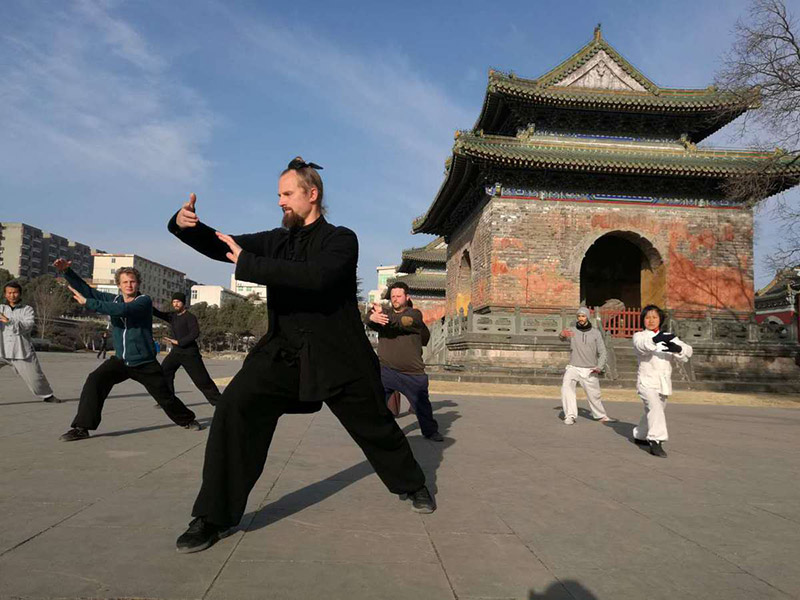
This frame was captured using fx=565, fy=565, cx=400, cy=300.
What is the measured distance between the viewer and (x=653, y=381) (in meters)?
5.36

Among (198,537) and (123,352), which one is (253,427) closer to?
(198,537)

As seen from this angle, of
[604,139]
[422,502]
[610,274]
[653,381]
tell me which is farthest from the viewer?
[610,274]

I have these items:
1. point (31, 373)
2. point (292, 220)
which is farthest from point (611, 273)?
point (292, 220)

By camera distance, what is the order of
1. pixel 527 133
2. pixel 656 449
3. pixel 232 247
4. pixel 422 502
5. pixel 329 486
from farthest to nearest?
pixel 527 133
pixel 656 449
pixel 329 486
pixel 422 502
pixel 232 247

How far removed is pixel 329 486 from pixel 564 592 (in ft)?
5.95

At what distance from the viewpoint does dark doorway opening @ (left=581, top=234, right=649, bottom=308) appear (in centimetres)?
2406

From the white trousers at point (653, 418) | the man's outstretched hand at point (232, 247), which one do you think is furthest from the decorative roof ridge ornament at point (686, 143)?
the man's outstretched hand at point (232, 247)

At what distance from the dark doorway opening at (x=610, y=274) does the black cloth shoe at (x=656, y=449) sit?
1970cm

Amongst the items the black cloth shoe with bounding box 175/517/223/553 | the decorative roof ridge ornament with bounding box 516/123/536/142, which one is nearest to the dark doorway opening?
the decorative roof ridge ornament with bounding box 516/123/536/142

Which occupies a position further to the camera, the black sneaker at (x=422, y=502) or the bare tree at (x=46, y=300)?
the bare tree at (x=46, y=300)

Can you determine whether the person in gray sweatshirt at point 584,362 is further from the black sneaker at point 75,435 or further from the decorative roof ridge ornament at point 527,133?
the decorative roof ridge ornament at point 527,133

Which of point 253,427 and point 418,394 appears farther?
point 418,394

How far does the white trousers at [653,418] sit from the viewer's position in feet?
16.9

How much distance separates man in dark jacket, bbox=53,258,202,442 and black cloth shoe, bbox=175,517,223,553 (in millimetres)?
3074
